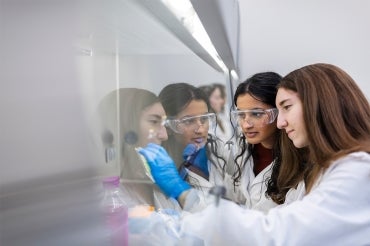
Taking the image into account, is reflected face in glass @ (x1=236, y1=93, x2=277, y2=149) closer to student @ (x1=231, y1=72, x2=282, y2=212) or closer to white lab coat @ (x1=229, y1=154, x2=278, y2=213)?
student @ (x1=231, y1=72, x2=282, y2=212)

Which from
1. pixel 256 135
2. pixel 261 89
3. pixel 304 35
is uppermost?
pixel 304 35

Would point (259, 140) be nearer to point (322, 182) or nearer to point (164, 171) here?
point (322, 182)

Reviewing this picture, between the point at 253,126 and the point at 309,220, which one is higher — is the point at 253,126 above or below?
above

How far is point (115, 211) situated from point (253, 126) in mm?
995

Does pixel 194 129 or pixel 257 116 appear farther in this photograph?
pixel 257 116

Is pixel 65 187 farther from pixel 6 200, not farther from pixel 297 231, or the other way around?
pixel 297 231

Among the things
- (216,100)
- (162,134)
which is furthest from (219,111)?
(162,134)

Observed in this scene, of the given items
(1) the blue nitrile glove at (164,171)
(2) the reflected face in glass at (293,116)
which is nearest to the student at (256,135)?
(2) the reflected face in glass at (293,116)

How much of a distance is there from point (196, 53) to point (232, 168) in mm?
556

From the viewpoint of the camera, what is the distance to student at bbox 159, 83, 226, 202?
0.89m

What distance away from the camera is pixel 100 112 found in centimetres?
55

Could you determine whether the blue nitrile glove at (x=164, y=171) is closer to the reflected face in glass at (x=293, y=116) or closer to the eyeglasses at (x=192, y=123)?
the eyeglasses at (x=192, y=123)

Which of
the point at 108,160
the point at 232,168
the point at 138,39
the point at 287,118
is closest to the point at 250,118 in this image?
the point at 232,168

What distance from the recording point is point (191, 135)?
3.26 ft
